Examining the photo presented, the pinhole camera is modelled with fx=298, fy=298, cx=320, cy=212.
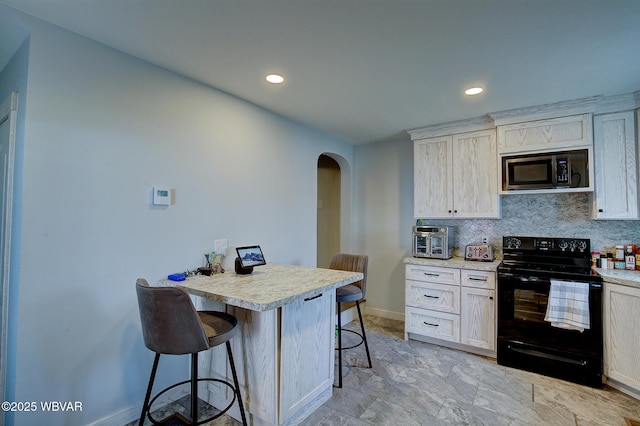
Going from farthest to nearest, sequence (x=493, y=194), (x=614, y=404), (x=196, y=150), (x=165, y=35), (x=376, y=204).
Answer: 1. (x=376, y=204)
2. (x=493, y=194)
3. (x=196, y=150)
4. (x=614, y=404)
5. (x=165, y=35)

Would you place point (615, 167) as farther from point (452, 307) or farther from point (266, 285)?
point (266, 285)

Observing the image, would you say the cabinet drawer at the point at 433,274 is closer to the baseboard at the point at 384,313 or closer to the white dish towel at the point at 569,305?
the white dish towel at the point at 569,305

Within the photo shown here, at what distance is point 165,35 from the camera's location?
5.88 ft

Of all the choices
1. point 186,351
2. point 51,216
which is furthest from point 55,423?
point 51,216

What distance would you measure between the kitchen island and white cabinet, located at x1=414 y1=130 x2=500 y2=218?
1801 millimetres

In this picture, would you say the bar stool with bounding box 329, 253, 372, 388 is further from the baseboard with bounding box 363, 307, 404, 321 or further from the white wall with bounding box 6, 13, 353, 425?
the baseboard with bounding box 363, 307, 404, 321

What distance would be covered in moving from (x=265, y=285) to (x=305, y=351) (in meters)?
0.53

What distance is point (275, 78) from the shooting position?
2314 millimetres

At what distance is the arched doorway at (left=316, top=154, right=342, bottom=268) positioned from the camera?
5.00m

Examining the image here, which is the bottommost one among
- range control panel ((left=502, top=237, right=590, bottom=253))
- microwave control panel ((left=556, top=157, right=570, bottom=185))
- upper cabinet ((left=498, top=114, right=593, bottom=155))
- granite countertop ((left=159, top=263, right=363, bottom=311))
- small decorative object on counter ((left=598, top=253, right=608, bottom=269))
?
granite countertop ((left=159, top=263, right=363, bottom=311))

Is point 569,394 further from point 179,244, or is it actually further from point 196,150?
point 196,150

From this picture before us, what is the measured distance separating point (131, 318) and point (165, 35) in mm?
1803

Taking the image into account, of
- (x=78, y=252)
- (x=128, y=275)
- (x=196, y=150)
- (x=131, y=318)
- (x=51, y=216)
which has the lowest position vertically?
(x=131, y=318)

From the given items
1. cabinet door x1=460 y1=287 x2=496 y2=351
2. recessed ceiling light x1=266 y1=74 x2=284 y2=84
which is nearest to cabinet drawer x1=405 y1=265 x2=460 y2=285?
cabinet door x1=460 y1=287 x2=496 y2=351
